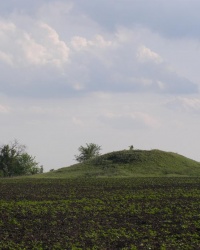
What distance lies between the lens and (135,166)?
92062 millimetres

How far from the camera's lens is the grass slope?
288 ft

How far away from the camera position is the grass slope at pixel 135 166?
288 feet

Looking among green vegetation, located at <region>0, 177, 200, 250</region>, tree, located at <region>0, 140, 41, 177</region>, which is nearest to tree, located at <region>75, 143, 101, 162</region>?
tree, located at <region>0, 140, 41, 177</region>

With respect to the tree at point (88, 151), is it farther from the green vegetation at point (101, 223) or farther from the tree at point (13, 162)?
the green vegetation at point (101, 223)

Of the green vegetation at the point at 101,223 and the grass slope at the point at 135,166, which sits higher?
the grass slope at the point at 135,166

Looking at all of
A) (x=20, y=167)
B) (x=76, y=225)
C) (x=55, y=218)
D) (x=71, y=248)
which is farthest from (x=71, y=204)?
(x=20, y=167)

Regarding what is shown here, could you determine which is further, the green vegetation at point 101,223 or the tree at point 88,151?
the tree at point 88,151

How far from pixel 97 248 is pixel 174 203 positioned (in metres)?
17.3

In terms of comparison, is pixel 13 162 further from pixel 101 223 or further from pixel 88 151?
pixel 101 223

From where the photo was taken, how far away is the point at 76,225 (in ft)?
87.4

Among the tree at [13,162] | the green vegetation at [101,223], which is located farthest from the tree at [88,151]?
the green vegetation at [101,223]

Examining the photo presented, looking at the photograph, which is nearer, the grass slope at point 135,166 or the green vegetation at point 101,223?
the green vegetation at point 101,223

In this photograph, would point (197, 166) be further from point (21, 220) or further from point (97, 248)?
point (97, 248)

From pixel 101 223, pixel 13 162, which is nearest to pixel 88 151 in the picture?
pixel 13 162
